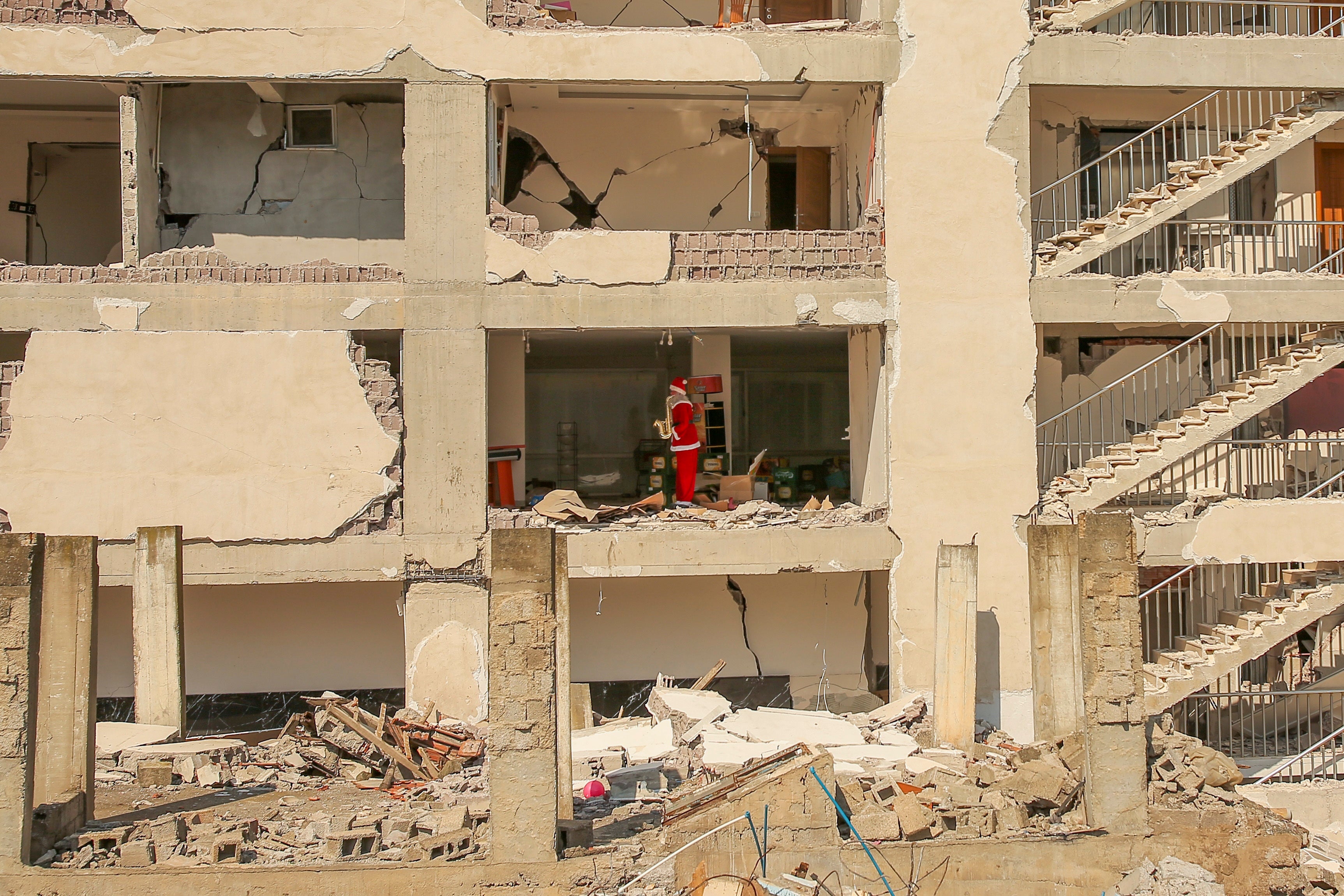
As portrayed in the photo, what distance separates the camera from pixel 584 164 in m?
17.7

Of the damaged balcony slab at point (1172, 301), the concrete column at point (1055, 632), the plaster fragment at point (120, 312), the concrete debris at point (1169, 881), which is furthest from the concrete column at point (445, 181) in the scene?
the concrete debris at point (1169, 881)

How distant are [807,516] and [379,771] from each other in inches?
249

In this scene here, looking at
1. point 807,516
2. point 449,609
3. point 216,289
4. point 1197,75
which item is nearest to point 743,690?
point 807,516

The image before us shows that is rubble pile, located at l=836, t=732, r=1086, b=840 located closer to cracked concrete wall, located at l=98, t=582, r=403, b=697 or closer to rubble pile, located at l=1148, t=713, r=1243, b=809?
rubble pile, located at l=1148, t=713, r=1243, b=809

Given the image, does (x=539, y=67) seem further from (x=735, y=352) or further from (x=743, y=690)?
(x=743, y=690)

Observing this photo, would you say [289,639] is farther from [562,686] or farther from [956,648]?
[956,648]

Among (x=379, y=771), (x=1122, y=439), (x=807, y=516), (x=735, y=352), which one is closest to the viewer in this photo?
(x=379, y=771)

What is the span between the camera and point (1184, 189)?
1473 centimetres

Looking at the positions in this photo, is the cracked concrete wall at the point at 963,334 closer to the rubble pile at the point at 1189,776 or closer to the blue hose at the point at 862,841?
the rubble pile at the point at 1189,776

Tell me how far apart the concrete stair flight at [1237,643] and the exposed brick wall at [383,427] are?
Answer: 945 centimetres

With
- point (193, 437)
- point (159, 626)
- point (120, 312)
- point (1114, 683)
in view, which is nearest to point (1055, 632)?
point (1114, 683)

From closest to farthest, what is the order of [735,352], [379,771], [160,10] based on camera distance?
[379,771], [160,10], [735,352]

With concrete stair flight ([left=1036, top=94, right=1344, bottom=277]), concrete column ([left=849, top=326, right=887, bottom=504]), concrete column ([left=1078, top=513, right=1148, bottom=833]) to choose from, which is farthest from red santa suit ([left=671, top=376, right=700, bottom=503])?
concrete column ([left=1078, top=513, right=1148, bottom=833])

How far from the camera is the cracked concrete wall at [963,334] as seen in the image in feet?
48.1
